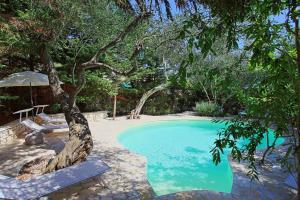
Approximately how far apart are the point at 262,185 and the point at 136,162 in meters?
3.26

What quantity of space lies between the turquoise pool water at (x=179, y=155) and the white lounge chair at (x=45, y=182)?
223 cm

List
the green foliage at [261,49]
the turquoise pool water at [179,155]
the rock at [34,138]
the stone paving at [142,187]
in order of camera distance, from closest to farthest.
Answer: the green foliage at [261,49]
the stone paving at [142,187]
the turquoise pool water at [179,155]
the rock at [34,138]

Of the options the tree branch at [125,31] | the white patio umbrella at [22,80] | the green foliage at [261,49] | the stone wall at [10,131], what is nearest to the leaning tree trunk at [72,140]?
the tree branch at [125,31]

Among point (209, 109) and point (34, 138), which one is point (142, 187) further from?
point (209, 109)

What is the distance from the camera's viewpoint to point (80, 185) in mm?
5699

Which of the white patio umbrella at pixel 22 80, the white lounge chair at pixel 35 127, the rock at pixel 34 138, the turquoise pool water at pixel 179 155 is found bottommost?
the turquoise pool water at pixel 179 155

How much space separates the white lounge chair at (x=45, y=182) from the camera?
4.29 meters

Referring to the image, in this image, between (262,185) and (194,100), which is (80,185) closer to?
(262,185)

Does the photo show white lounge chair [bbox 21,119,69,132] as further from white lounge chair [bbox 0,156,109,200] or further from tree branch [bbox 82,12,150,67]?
white lounge chair [bbox 0,156,109,200]

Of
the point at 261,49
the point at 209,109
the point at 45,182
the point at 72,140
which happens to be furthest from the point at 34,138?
the point at 209,109

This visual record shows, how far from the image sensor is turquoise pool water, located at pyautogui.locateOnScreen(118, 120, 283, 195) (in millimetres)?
7598

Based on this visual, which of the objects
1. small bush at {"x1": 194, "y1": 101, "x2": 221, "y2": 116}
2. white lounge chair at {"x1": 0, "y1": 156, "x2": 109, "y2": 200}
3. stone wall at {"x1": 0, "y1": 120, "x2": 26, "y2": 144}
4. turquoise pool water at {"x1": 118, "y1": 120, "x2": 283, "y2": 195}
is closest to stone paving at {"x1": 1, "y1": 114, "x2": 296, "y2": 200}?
white lounge chair at {"x1": 0, "y1": 156, "x2": 109, "y2": 200}

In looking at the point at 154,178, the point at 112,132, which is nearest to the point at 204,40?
the point at 154,178

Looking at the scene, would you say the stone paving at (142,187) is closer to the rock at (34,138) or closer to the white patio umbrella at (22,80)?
the rock at (34,138)
